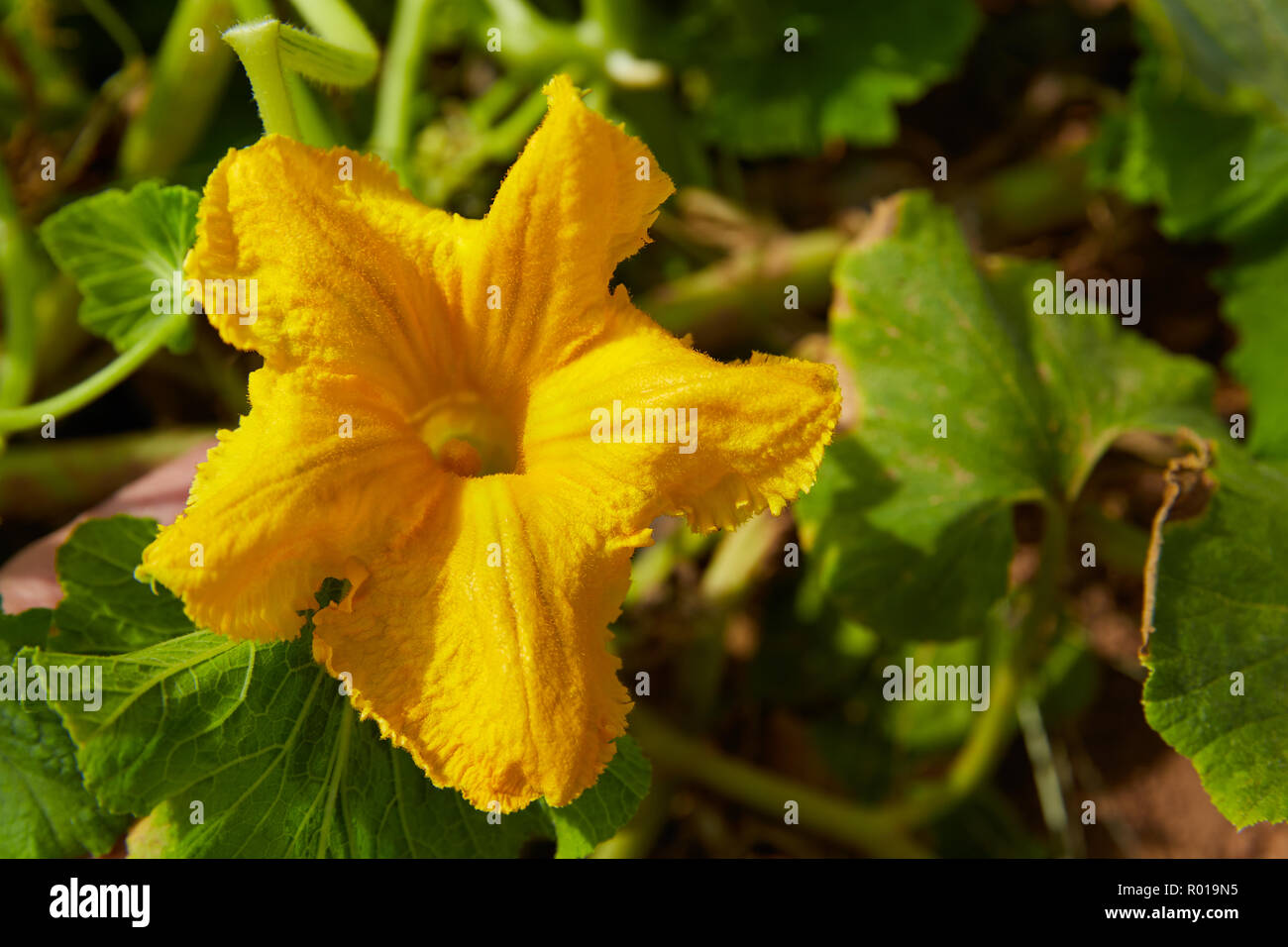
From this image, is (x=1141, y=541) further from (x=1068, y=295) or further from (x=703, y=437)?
(x=703, y=437)

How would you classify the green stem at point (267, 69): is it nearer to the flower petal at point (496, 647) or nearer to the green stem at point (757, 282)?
the flower petal at point (496, 647)

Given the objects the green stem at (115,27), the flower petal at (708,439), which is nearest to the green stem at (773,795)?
the flower petal at (708,439)

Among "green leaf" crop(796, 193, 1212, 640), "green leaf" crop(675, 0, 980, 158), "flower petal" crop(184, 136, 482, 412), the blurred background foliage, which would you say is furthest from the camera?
"green leaf" crop(675, 0, 980, 158)

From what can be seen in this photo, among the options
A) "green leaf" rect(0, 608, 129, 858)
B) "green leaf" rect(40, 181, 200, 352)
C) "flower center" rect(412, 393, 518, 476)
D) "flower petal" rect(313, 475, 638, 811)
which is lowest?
"green leaf" rect(0, 608, 129, 858)

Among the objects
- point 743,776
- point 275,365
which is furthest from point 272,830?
point 743,776

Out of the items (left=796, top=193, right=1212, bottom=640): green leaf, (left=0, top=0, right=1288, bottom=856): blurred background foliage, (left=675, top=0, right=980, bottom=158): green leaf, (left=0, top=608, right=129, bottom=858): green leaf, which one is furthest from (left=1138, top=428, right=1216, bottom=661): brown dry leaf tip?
(left=0, top=608, right=129, bottom=858): green leaf

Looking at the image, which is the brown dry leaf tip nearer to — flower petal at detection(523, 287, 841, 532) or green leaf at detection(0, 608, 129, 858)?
flower petal at detection(523, 287, 841, 532)
